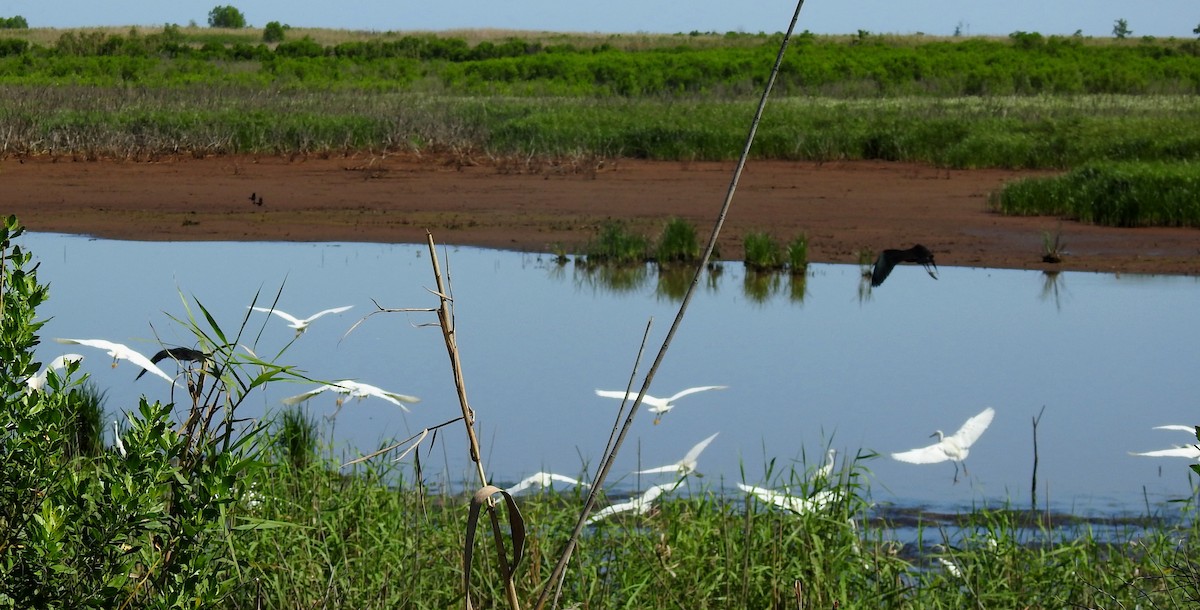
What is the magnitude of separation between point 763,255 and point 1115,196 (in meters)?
5.66

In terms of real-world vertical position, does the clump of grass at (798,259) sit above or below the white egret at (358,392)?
below

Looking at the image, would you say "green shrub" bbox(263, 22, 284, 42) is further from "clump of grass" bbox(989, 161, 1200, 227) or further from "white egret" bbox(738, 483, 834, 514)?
"white egret" bbox(738, 483, 834, 514)

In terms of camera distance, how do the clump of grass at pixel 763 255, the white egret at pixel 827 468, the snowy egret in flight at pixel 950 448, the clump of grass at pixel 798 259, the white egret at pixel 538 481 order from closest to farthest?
the white egret at pixel 538 481, the white egret at pixel 827 468, the snowy egret in flight at pixel 950 448, the clump of grass at pixel 798 259, the clump of grass at pixel 763 255

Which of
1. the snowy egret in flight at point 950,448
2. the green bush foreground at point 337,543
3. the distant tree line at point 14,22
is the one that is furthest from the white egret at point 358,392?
the distant tree line at point 14,22

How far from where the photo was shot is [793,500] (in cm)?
430

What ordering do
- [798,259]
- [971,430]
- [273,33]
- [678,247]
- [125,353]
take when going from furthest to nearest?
[273,33]
[678,247]
[798,259]
[971,430]
[125,353]

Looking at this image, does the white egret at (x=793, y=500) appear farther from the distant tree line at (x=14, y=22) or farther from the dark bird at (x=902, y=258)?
the distant tree line at (x=14, y=22)

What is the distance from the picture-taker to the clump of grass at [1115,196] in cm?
1667

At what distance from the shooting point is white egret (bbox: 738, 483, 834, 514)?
386 centimetres

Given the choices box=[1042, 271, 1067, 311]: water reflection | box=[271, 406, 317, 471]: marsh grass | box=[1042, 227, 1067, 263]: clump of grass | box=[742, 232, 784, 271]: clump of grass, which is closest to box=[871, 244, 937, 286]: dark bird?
box=[271, 406, 317, 471]: marsh grass

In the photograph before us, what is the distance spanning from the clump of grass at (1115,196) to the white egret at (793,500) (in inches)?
525

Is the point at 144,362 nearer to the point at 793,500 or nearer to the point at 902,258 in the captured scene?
Result: the point at 793,500

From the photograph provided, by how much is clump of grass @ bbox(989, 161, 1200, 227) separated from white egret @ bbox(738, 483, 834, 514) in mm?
13324

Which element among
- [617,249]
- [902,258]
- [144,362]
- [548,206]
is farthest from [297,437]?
[548,206]
